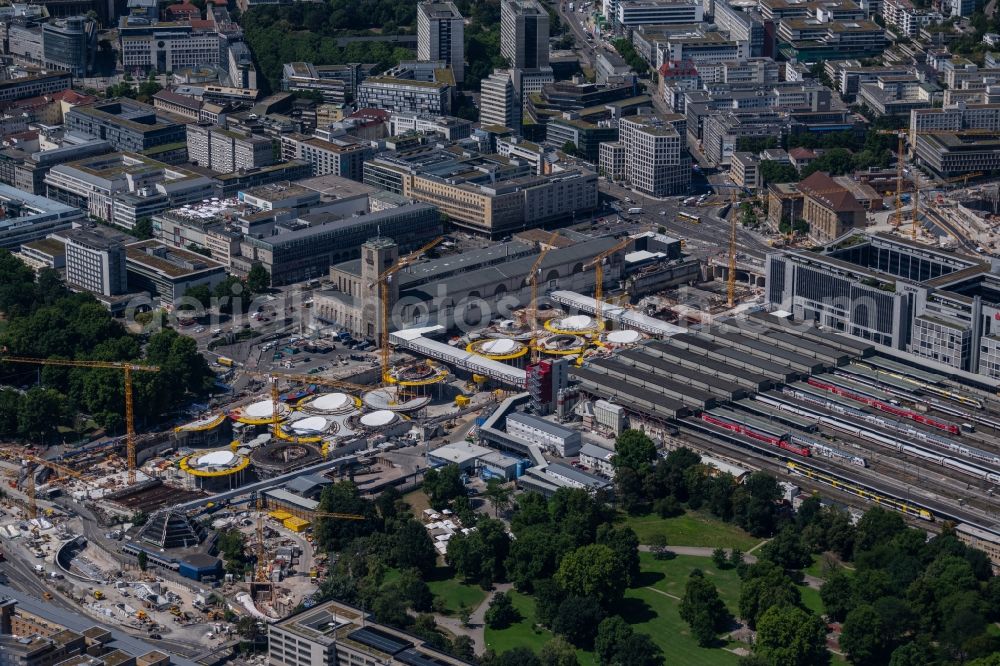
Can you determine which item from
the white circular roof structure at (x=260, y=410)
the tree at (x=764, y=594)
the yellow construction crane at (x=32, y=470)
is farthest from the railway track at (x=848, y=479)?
the yellow construction crane at (x=32, y=470)

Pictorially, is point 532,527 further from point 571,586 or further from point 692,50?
point 692,50

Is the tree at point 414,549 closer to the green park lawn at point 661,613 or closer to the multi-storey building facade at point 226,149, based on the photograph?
the green park lawn at point 661,613

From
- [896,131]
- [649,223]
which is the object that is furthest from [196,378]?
[896,131]

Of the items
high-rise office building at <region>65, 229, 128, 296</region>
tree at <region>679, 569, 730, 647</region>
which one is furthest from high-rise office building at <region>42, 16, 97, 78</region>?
tree at <region>679, 569, 730, 647</region>

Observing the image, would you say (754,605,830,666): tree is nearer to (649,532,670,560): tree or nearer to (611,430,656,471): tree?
(649,532,670,560): tree

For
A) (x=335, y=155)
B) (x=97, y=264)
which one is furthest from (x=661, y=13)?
Result: (x=97, y=264)
